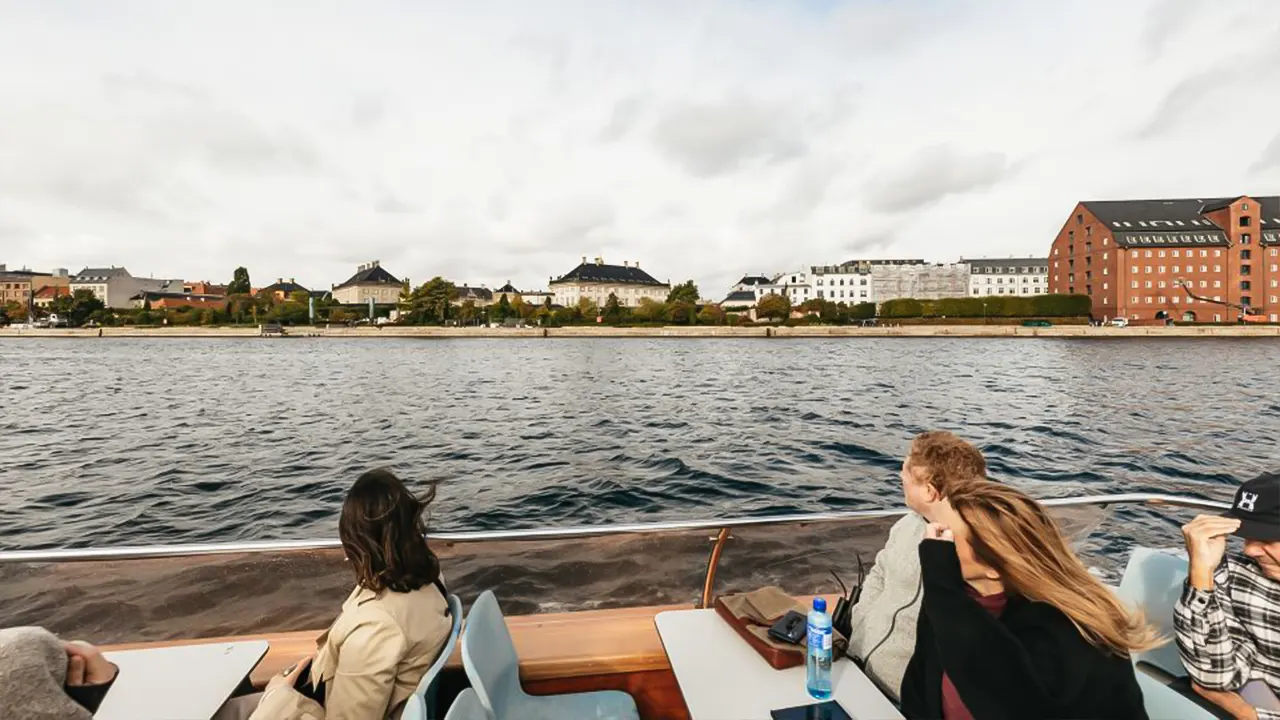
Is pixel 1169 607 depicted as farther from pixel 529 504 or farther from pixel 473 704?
pixel 529 504

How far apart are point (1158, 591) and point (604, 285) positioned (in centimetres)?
14841

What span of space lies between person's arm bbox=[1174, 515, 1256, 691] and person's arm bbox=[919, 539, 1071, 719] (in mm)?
1134

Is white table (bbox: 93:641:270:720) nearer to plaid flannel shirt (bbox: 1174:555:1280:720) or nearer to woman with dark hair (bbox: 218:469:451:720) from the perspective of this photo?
woman with dark hair (bbox: 218:469:451:720)

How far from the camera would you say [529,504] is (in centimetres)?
1160

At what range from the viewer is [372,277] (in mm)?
148750

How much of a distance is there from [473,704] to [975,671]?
1510 millimetres

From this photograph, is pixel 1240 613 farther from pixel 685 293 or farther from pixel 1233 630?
pixel 685 293

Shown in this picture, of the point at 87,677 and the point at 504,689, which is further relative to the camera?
the point at 504,689

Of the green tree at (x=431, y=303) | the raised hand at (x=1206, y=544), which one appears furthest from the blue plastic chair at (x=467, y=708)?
the green tree at (x=431, y=303)

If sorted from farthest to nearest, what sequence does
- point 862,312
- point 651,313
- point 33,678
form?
point 651,313 < point 862,312 < point 33,678

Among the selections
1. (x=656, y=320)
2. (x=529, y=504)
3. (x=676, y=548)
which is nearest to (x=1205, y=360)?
(x=529, y=504)

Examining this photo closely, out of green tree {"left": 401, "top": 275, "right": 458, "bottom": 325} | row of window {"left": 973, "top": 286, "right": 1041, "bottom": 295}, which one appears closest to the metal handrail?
green tree {"left": 401, "top": 275, "right": 458, "bottom": 325}

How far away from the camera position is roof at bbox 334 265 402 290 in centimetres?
14762

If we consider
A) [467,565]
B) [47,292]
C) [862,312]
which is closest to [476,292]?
[47,292]
